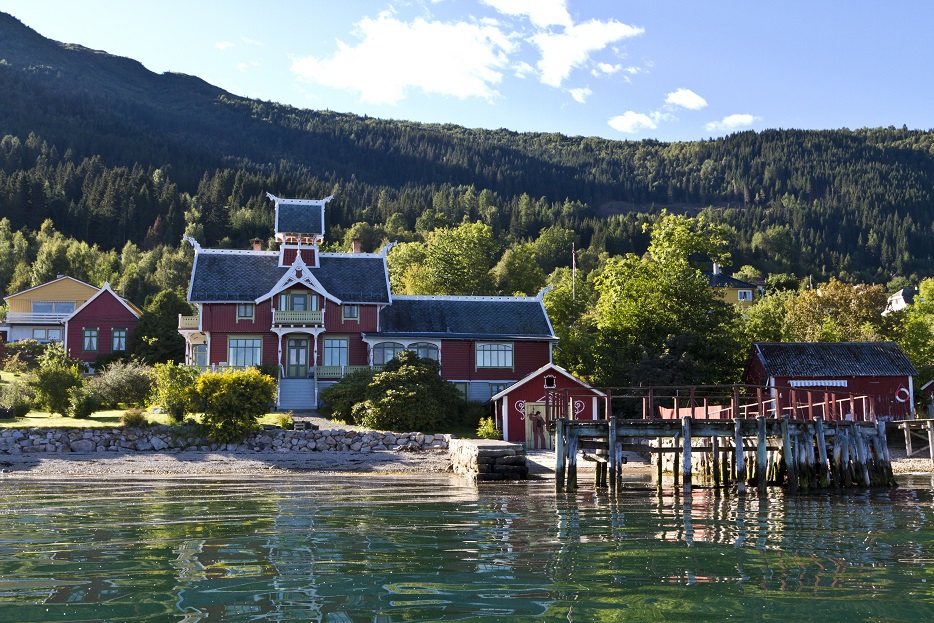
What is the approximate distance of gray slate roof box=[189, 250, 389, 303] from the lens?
163ft

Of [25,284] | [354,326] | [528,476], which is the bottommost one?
[528,476]

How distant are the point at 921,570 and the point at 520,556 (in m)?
6.00

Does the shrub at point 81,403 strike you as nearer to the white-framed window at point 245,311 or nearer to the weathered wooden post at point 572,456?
the white-framed window at point 245,311

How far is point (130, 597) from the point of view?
1149 centimetres

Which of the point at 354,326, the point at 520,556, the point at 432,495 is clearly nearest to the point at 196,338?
the point at 354,326

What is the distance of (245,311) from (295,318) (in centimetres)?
283

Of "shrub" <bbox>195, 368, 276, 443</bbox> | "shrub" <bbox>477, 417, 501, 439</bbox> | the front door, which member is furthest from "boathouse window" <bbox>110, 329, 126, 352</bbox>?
"shrub" <bbox>477, 417, 501, 439</bbox>

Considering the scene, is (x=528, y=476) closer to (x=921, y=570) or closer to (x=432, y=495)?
(x=432, y=495)

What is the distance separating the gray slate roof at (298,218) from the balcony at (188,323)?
7398mm

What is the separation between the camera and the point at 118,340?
199 ft

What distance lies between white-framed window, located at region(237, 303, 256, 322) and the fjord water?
2512cm

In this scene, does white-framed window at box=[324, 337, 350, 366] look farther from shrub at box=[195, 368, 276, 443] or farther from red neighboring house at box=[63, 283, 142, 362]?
red neighboring house at box=[63, 283, 142, 362]

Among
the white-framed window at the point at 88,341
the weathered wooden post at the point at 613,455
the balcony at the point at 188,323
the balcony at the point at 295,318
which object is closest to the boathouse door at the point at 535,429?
the balcony at the point at 295,318

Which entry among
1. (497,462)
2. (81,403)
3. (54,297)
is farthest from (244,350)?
(54,297)
